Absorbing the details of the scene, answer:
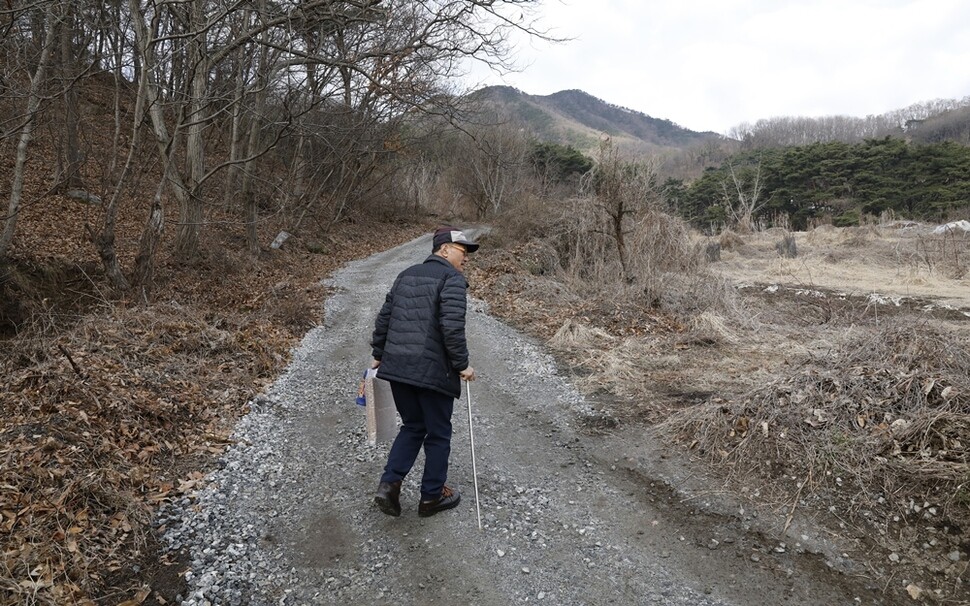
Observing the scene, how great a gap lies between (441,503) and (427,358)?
112 centimetres

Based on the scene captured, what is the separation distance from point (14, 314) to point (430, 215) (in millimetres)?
29643

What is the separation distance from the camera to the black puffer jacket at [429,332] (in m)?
3.68

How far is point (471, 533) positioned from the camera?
380 centimetres

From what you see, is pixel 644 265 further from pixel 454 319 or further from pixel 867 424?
pixel 454 319

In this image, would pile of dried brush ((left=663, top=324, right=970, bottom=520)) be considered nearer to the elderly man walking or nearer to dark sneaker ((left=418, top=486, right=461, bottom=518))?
dark sneaker ((left=418, top=486, right=461, bottom=518))

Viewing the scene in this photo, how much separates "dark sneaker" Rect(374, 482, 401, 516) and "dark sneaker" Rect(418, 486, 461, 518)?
6.9 inches

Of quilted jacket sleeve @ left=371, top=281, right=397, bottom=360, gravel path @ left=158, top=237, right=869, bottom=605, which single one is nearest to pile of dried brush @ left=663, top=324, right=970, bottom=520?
gravel path @ left=158, top=237, right=869, bottom=605

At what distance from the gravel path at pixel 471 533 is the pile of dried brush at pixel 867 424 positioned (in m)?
0.81

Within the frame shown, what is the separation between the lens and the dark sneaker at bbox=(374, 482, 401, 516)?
3.93m

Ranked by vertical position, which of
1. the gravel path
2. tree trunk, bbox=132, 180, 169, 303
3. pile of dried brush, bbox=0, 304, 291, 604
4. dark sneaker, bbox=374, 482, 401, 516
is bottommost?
the gravel path

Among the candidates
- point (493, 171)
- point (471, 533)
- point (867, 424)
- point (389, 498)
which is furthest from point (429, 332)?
point (493, 171)

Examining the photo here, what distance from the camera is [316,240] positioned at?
21141 mm

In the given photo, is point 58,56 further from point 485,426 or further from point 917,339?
point 917,339

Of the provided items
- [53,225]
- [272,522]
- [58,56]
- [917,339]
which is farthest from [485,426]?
[58,56]
